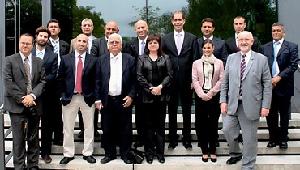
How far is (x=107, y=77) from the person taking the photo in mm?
6781

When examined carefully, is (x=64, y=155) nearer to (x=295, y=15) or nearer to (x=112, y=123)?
(x=112, y=123)

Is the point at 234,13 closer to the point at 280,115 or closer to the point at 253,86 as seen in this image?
the point at 280,115

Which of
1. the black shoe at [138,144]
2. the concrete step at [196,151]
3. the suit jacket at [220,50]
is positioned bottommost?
the concrete step at [196,151]

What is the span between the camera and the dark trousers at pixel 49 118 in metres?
6.89

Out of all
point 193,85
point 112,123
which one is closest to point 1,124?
point 112,123

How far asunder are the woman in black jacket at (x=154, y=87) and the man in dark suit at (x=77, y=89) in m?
0.77

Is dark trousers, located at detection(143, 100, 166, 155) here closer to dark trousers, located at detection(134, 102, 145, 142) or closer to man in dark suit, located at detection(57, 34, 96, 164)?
dark trousers, located at detection(134, 102, 145, 142)

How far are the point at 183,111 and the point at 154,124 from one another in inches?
23.6

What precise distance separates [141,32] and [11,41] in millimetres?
4293

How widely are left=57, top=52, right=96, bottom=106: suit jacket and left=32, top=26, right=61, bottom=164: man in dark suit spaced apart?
12 cm

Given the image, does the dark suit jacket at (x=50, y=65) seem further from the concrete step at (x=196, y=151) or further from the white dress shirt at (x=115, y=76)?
the concrete step at (x=196, y=151)

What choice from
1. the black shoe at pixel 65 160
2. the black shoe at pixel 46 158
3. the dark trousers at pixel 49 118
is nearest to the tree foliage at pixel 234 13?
the dark trousers at pixel 49 118

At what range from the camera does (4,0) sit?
1004 cm

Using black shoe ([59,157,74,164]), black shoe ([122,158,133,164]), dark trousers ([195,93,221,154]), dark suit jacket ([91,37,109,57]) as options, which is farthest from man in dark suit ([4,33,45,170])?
dark trousers ([195,93,221,154])
